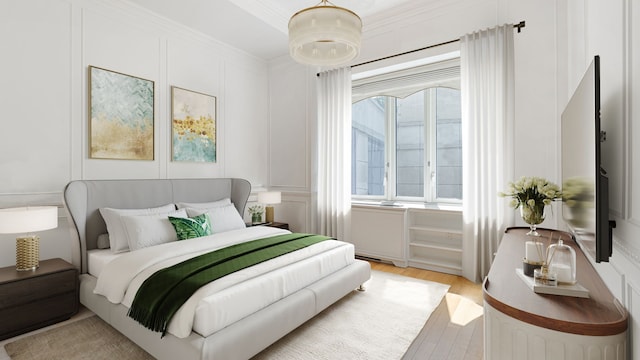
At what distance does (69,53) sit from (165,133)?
116cm

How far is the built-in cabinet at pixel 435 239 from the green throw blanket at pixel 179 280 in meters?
2.15

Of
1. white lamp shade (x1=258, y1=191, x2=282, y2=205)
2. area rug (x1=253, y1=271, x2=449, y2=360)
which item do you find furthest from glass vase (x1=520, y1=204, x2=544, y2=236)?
white lamp shade (x1=258, y1=191, x2=282, y2=205)

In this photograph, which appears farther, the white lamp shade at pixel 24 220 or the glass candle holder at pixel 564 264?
the white lamp shade at pixel 24 220

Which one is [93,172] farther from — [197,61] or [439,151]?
[439,151]

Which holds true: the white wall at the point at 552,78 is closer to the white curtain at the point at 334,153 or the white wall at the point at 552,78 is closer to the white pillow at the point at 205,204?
the white curtain at the point at 334,153

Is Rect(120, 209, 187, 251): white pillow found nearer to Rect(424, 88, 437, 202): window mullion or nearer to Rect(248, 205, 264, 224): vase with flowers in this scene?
Rect(248, 205, 264, 224): vase with flowers

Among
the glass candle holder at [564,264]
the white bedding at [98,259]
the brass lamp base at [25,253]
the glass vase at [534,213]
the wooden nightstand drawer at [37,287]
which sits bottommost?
the wooden nightstand drawer at [37,287]

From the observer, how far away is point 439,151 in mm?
4145

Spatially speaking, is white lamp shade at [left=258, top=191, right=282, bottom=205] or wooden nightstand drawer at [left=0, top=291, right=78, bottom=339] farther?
white lamp shade at [left=258, top=191, right=282, bottom=205]

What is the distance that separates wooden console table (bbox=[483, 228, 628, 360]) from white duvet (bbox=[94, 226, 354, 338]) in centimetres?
132

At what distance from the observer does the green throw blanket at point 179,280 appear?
1796 mm

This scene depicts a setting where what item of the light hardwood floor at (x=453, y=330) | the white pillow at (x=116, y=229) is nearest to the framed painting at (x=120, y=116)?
the white pillow at (x=116, y=229)

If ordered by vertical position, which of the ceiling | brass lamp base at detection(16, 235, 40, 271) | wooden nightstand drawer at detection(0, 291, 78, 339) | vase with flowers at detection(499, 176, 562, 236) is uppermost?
the ceiling

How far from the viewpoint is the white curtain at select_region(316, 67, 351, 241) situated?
4324 millimetres
